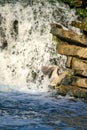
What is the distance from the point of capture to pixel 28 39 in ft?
63.8

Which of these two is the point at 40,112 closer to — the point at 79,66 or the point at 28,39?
the point at 79,66

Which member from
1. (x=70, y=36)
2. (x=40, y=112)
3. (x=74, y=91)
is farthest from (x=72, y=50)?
(x=40, y=112)

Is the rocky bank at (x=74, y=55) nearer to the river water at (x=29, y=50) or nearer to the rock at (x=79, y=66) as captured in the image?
the rock at (x=79, y=66)

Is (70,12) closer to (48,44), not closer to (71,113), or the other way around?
(48,44)

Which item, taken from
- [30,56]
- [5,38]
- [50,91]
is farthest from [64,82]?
[5,38]

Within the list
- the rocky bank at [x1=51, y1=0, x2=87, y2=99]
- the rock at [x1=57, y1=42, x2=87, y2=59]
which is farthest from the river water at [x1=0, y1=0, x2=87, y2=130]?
the rock at [x1=57, y1=42, x2=87, y2=59]

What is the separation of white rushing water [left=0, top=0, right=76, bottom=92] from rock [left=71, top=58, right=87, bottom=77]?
173cm

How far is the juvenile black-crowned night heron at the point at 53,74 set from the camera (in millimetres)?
16688

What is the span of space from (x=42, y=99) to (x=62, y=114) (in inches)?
88.4

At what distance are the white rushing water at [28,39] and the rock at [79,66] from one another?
1.73 metres

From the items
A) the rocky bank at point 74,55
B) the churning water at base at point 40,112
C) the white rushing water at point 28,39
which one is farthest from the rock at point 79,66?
the white rushing water at point 28,39

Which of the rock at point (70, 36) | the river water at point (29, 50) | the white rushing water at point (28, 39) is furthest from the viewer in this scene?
the white rushing water at point (28, 39)

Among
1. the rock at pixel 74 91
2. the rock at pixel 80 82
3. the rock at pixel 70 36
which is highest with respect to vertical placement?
the rock at pixel 70 36

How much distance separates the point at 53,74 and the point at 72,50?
1.36m
